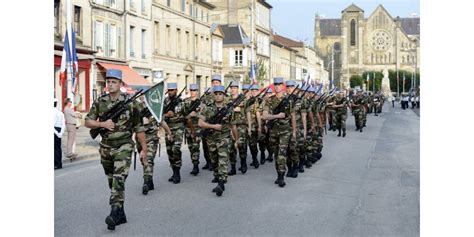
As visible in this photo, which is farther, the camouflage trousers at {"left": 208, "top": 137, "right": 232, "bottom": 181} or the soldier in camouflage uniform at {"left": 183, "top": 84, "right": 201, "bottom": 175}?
the soldier in camouflage uniform at {"left": 183, "top": 84, "right": 201, "bottom": 175}

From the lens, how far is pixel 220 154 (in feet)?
35.5

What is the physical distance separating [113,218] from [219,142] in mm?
3254

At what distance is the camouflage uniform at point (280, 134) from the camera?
11.8 metres

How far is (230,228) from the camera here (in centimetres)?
811

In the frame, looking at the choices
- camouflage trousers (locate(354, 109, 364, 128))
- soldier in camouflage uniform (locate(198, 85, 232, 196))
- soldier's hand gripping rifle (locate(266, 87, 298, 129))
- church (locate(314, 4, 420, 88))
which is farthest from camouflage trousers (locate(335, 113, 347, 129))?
church (locate(314, 4, 420, 88))

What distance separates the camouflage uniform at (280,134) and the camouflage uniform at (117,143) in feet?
13.2

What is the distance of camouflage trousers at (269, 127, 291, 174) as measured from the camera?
11.7 meters

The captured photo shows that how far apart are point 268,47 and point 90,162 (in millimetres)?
52634

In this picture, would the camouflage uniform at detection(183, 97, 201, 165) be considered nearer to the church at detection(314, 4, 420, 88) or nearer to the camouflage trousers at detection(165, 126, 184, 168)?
the camouflage trousers at detection(165, 126, 184, 168)

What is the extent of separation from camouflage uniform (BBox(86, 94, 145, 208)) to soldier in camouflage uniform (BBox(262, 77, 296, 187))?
3.94 m

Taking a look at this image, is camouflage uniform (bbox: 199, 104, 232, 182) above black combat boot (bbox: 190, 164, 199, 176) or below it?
above

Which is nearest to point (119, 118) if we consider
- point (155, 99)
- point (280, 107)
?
point (155, 99)
